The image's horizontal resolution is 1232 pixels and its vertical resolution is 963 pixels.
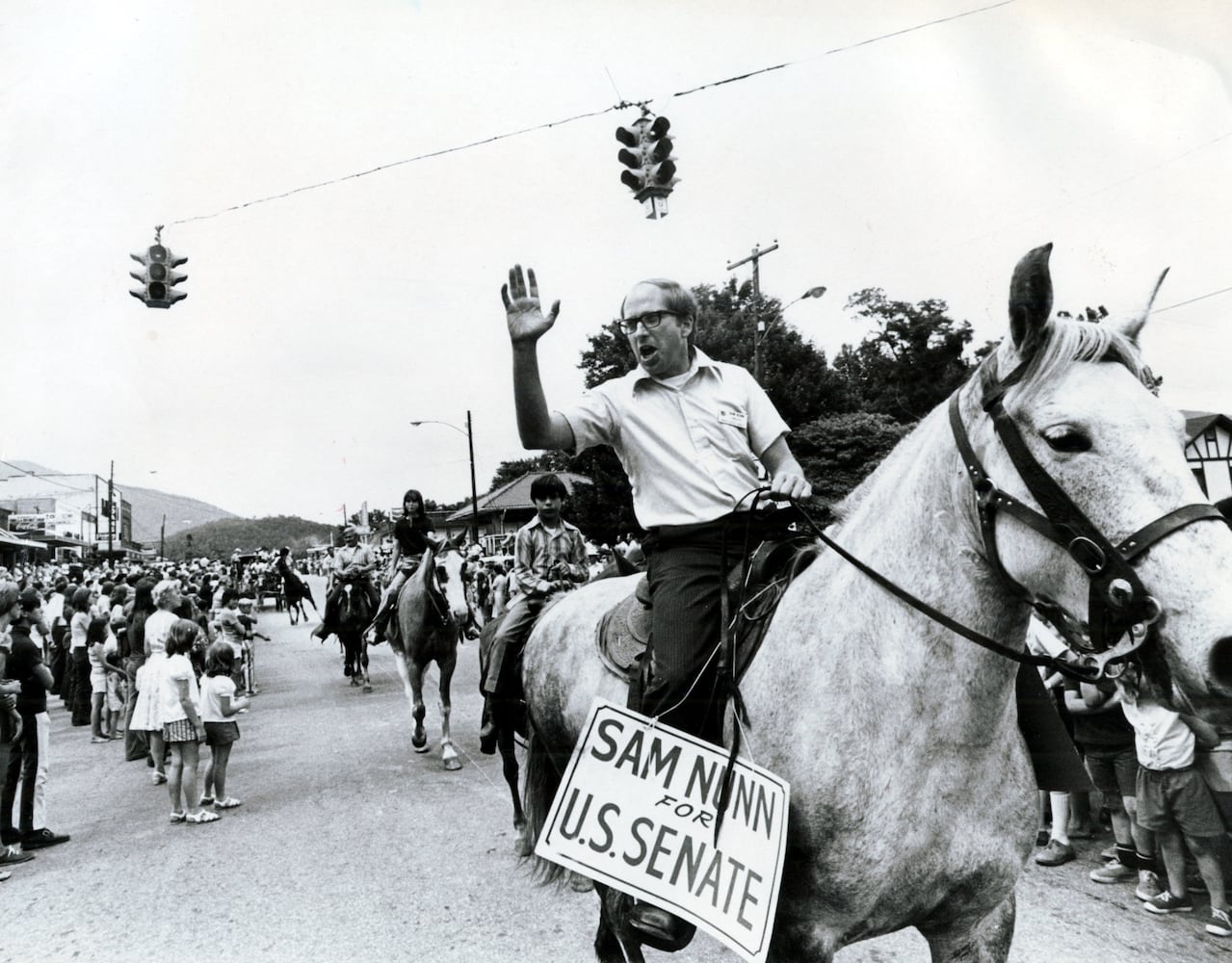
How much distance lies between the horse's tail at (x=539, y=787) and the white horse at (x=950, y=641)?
2033 millimetres

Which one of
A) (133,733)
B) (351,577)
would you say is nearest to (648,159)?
(133,733)

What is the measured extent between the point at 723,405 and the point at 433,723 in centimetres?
873

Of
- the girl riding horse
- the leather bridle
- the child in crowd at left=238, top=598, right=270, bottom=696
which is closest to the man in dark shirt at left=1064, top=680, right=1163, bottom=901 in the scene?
the leather bridle

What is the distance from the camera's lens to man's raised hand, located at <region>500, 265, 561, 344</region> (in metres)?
2.43

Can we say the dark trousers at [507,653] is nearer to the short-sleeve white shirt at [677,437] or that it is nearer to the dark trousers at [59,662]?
the short-sleeve white shirt at [677,437]

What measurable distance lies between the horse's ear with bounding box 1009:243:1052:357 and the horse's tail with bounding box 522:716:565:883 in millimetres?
3048

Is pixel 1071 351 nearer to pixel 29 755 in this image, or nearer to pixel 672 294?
pixel 672 294

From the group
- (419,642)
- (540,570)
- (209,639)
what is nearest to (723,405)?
(540,570)

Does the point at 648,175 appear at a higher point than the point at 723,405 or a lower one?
higher

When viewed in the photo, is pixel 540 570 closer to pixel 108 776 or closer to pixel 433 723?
pixel 433 723

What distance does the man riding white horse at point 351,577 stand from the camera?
14297mm

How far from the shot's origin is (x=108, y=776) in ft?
29.6

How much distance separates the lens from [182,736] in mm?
7035

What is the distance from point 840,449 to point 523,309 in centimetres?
2316
